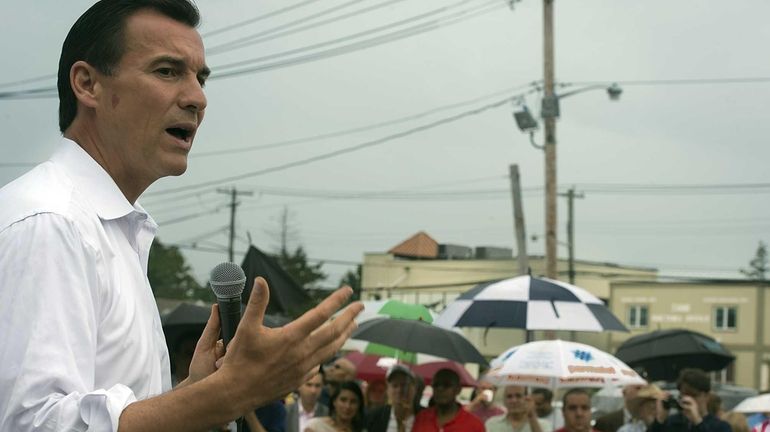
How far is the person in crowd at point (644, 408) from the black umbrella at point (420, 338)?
1.49 m

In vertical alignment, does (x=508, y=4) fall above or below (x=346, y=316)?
above

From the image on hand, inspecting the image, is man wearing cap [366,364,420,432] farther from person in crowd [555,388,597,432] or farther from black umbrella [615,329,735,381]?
black umbrella [615,329,735,381]

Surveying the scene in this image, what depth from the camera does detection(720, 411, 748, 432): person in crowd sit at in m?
10.9

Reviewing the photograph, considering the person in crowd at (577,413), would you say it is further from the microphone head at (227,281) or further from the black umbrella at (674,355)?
the microphone head at (227,281)

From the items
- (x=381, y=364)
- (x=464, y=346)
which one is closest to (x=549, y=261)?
(x=381, y=364)

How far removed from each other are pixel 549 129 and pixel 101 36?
78.4 ft

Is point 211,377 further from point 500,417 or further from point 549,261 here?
point 549,261

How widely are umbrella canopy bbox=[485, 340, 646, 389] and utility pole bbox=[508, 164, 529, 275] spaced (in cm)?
1436

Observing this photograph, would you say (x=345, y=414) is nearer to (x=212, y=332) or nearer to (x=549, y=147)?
(x=212, y=332)

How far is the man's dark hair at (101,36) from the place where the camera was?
2.15 m

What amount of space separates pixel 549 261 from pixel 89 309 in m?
24.8

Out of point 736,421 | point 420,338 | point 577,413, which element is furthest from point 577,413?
point 736,421

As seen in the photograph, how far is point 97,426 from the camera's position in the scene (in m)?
1.71

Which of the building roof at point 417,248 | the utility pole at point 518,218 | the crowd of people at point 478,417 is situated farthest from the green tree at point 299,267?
the crowd of people at point 478,417
